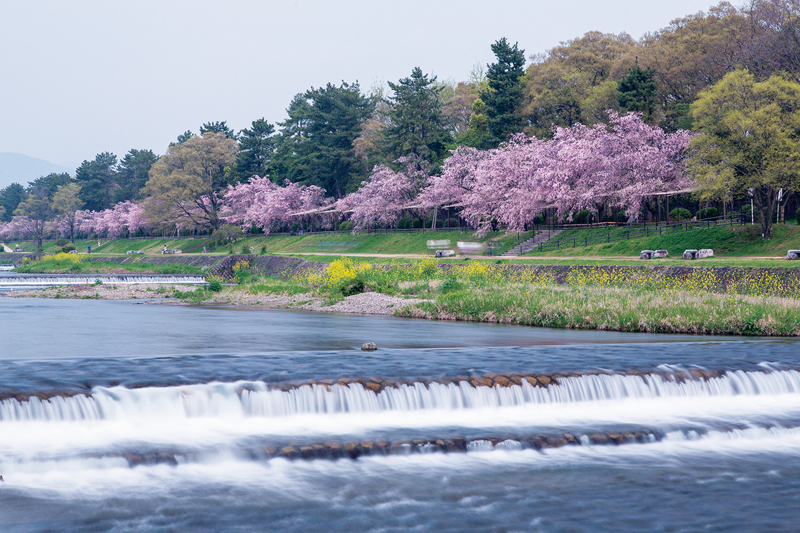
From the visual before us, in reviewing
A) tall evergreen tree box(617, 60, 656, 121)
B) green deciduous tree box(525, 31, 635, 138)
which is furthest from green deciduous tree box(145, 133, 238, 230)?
tall evergreen tree box(617, 60, 656, 121)

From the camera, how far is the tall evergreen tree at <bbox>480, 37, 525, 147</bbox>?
63594 mm

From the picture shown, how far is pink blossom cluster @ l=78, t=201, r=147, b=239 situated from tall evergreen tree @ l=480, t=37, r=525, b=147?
203 ft

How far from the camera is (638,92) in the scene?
176ft

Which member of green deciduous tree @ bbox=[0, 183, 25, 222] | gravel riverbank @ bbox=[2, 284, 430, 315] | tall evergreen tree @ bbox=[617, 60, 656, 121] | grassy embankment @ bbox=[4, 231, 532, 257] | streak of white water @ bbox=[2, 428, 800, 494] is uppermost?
green deciduous tree @ bbox=[0, 183, 25, 222]

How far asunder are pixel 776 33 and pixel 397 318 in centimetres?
3797

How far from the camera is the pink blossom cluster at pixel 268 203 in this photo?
280 feet

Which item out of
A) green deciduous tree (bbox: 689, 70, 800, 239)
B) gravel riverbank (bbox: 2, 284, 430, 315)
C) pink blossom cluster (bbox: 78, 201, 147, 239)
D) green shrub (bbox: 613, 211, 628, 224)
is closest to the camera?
gravel riverbank (bbox: 2, 284, 430, 315)

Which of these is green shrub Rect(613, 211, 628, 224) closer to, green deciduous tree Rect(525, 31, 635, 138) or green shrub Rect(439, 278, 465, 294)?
green deciduous tree Rect(525, 31, 635, 138)

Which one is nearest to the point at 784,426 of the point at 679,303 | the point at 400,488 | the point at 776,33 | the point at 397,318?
the point at 400,488

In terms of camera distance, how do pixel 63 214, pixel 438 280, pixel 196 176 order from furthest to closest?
pixel 63 214, pixel 196 176, pixel 438 280

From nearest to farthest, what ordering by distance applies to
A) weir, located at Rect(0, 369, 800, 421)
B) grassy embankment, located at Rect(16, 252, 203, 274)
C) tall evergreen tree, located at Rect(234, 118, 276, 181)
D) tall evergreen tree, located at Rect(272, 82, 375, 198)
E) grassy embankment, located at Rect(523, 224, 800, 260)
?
weir, located at Rect(0, 369, 800, 421) → grassy embankment, located at Rect(523, 224, 800, 260) → grassy embankment, located at Rect(16, 252, 203, 274) → tall evergreen tree, located at Rect(272, 82, 375, 198) → tall evergreen tree, located at Rect(234, 118, 276, 181)

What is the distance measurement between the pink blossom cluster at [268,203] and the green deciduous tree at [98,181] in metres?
42.6

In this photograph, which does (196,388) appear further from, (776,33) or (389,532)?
(776,33)

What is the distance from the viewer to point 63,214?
122 meters
